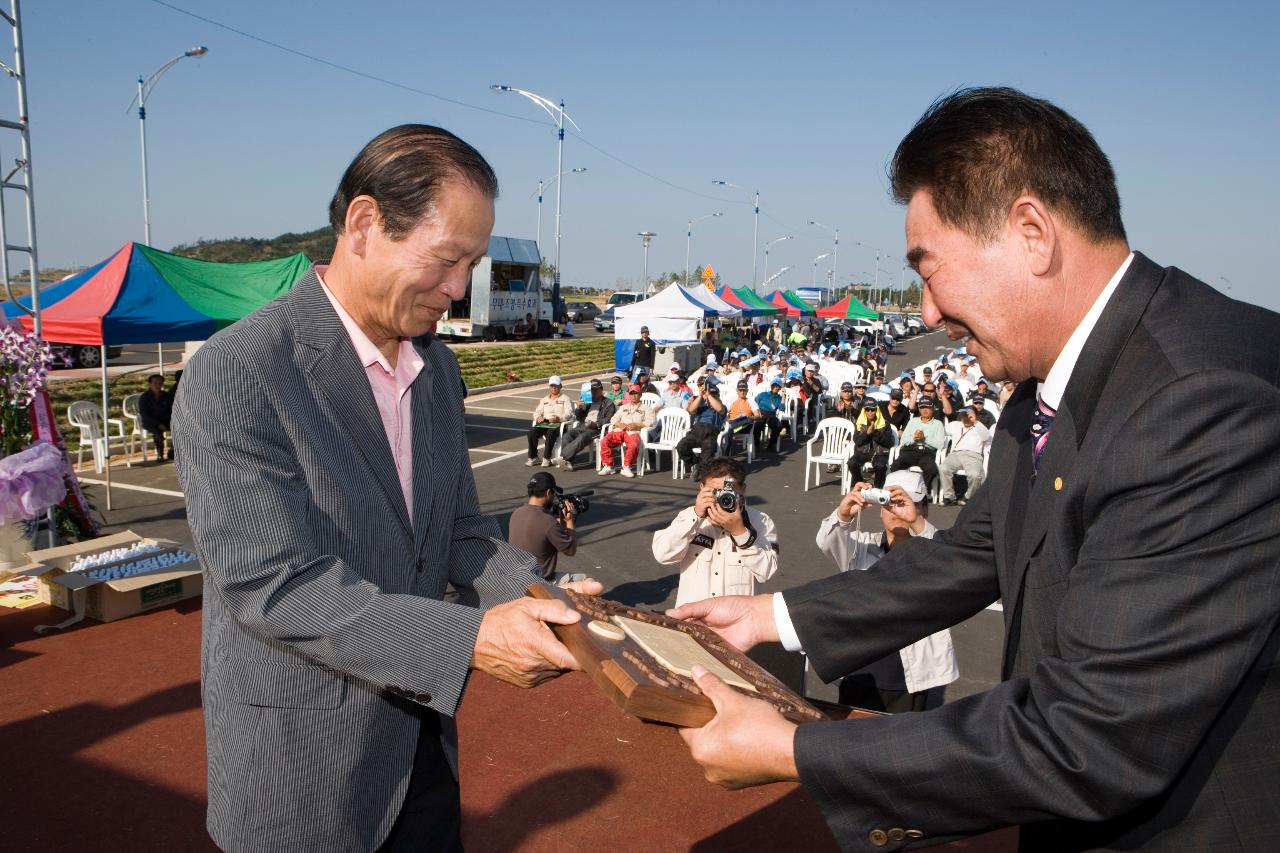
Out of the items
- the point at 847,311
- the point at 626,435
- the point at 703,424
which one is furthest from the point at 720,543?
the point at 847,311

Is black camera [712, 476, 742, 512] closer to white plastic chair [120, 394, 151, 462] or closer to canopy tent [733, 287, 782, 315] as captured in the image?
white plastic chair [120, 394, 151, 462]

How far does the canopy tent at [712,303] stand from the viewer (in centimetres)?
2941

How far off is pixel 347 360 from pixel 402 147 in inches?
18.9

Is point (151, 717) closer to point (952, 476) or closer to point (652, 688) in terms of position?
point (652, 688)

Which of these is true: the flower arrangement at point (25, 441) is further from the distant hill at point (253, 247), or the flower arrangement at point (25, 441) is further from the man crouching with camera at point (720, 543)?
the distant hill at point (253, 247)

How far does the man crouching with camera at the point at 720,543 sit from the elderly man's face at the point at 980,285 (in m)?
4.08

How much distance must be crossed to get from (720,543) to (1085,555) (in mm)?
4584

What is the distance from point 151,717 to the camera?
496 cm

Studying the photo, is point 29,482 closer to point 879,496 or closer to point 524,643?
point 879,496

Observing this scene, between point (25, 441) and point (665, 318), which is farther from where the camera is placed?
point (665, 318)

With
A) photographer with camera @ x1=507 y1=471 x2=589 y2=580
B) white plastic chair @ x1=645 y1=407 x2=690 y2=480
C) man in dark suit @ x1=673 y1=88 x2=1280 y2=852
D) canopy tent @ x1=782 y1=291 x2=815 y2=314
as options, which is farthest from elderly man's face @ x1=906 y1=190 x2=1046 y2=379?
canopy tent @ x1=782 y1=291 x2=815 y2=314

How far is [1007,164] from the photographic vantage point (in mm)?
1548

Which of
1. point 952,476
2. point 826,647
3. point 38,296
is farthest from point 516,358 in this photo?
point 826,647

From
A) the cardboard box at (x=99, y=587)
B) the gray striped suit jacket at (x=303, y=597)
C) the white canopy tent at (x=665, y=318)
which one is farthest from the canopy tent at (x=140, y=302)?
the white canopy tent at (x=665, y=318)
